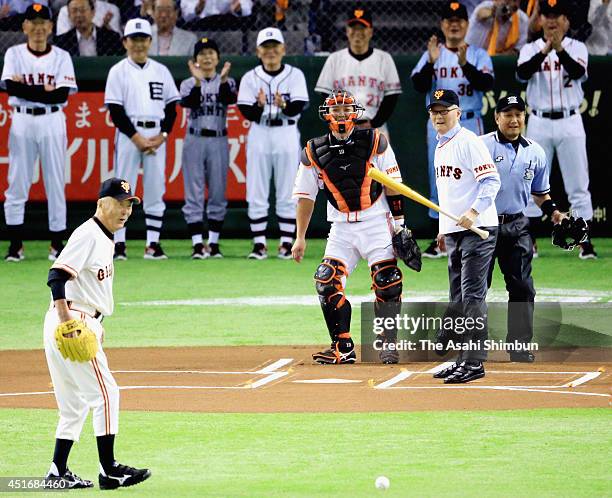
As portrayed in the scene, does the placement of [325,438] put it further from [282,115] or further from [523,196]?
[282,115]

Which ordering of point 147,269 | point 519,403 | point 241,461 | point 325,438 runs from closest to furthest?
point 241,461 < point 325,438 < point 519,403 < point 147,269

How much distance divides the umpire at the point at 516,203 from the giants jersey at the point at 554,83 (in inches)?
207

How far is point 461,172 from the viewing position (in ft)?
30.8

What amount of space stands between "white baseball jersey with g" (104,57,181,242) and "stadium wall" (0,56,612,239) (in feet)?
5.28

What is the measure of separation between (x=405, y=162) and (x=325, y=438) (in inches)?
419

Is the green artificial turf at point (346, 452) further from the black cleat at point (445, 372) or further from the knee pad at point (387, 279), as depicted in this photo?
the knee pad at point (387, 279)

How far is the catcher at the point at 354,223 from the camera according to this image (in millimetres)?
10102

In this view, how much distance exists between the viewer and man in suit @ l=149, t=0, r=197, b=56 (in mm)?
17438

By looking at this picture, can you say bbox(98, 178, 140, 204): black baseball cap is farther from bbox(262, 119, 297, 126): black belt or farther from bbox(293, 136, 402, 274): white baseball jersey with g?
bbox(262, 119, 297, 126): black belt

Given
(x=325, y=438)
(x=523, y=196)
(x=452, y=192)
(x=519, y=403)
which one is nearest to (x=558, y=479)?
(x=325, y=438)

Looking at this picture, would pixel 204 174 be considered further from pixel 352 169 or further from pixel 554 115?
pixel 352 169

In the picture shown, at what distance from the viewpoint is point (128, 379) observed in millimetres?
9484

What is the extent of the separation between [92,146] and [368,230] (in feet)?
27.1

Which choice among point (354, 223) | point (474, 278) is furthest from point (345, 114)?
point (474, 278)
